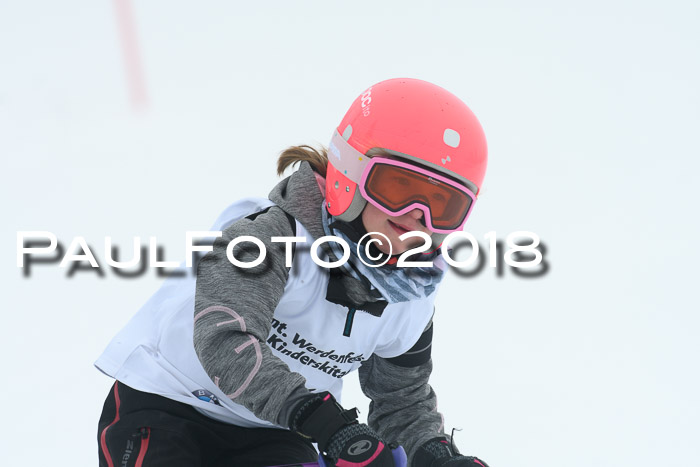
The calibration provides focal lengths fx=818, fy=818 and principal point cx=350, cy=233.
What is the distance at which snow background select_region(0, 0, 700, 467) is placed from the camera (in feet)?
12.5

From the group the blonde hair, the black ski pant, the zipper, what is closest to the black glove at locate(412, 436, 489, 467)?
the black ski pant

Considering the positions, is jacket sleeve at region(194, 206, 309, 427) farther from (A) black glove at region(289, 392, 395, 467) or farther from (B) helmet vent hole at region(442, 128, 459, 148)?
(B) helmet vent hole at region(442, 128, 459, 148)

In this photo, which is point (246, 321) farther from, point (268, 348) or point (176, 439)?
point (176, 439)

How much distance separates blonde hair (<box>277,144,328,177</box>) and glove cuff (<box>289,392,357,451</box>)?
791mm

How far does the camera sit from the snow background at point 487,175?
12.5 ft

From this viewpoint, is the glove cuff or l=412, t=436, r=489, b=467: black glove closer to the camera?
the glove cuff

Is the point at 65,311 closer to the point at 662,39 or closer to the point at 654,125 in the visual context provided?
the point at 654,125

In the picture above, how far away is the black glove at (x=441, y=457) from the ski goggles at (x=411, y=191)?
615mm

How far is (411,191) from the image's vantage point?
6.40ft

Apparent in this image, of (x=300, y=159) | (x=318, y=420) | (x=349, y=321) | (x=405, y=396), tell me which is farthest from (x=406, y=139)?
(x=405, y=396)

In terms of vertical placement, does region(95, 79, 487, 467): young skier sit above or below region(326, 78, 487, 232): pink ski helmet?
below

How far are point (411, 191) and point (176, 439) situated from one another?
0.87m

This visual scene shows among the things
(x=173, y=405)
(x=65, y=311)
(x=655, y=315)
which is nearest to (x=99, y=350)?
(x=65, y=311)

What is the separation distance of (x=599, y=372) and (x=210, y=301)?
284cm
